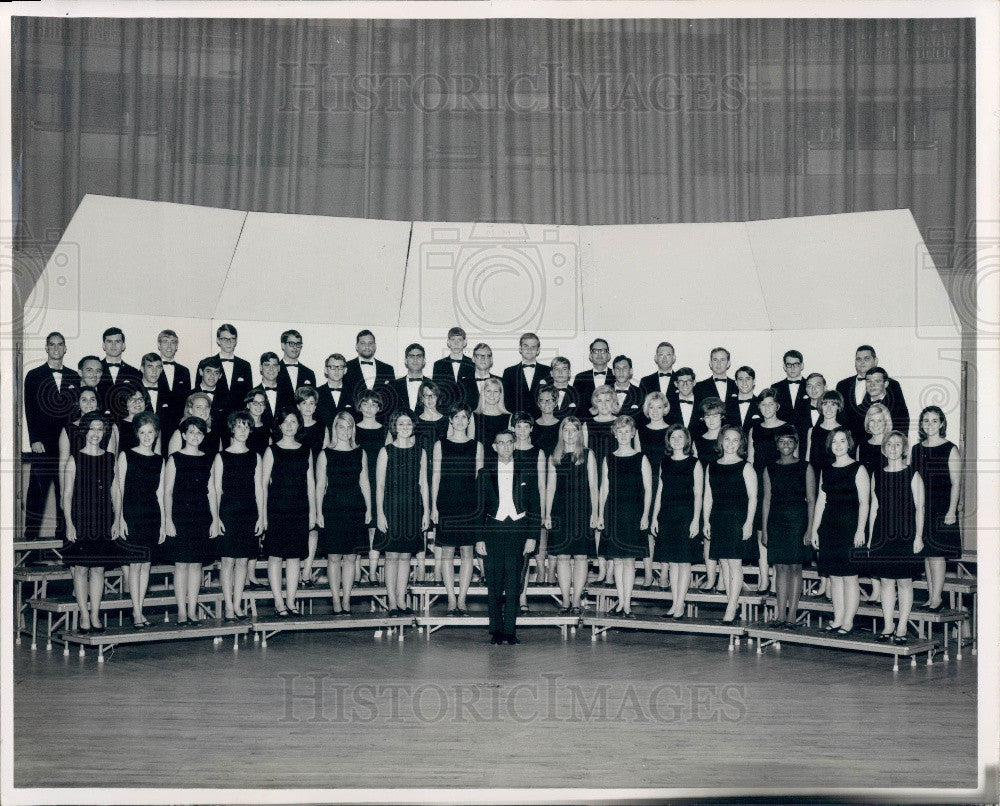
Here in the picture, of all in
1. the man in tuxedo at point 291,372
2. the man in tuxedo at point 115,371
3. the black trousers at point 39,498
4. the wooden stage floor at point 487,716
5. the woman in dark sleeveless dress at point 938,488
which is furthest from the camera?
the man in tuxedo at point 291,372

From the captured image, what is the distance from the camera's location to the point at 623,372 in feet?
21.4

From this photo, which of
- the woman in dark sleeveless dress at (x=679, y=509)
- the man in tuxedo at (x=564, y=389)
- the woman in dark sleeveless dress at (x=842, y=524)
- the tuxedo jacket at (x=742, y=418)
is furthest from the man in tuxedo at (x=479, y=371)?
the woman in dark sleeveless dress at (x=842, y=524)

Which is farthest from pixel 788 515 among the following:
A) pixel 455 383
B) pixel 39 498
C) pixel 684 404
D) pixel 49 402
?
pixel 39 498

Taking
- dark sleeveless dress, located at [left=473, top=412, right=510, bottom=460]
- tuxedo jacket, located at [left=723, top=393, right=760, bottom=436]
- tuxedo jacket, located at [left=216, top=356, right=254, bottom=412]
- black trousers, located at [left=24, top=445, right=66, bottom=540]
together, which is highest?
tuxedo jacket, located at [left=216, top=356, right=254, bottom=412]

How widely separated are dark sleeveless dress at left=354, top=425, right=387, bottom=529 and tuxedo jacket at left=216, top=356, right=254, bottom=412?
2.11ft

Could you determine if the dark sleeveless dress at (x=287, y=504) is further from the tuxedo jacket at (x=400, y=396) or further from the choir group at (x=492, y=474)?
the tuxedo jacket at (x=400, y=396)

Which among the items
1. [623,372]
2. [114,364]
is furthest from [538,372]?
[114,364]

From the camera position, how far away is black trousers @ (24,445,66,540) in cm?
616

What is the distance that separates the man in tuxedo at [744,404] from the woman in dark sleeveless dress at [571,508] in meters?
0.84

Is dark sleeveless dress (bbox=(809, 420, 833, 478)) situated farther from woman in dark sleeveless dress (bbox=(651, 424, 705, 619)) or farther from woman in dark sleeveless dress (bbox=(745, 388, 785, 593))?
woman in dark sleeveless dress (bbox=(651, 424, 705, 619))

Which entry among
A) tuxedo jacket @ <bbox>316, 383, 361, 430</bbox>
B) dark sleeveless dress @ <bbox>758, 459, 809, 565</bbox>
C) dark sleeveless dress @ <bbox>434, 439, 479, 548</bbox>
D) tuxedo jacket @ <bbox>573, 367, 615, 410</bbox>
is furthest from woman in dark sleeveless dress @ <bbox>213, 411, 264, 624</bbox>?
dark sleeveless dress @ <bbox>758, 459, 809, 565</bbox>

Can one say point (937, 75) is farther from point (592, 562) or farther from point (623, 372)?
point (592, 562)

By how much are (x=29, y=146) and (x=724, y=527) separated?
3949 mm

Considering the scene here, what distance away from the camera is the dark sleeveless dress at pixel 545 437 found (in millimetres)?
6302
